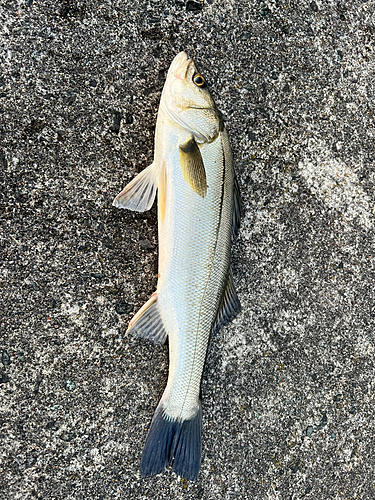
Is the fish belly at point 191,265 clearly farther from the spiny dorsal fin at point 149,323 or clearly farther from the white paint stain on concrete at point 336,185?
the white paint stain on concrete at point 336,185

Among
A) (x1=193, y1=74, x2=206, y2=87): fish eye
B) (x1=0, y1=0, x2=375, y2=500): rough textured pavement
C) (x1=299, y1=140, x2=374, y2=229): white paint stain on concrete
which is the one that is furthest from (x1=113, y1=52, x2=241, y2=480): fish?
(x1=299, y1=140, x2=374, y2=229): white paint stain on concrete

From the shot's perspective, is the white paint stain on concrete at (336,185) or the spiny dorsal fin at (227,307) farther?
the white paint stain on concrete at (336,185)

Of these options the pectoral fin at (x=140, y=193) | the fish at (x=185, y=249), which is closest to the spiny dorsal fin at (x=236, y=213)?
the fish at (x=185, y=249)

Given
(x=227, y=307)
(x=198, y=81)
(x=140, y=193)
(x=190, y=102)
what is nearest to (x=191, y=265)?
(x=227, y=307)

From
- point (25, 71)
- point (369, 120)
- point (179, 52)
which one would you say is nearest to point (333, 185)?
point (369, 120)

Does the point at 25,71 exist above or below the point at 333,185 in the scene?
above

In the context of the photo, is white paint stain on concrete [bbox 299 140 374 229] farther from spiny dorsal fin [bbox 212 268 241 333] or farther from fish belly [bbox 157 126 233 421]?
spiny dorsal fin [bbox 212 268 241 333]

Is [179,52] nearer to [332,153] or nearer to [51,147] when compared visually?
[51,147]
